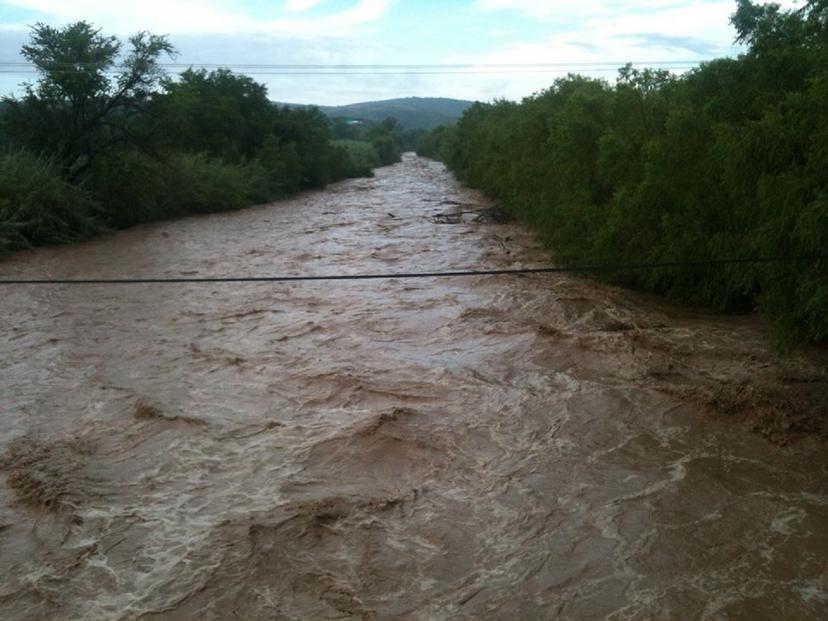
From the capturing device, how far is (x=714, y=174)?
1150 cm

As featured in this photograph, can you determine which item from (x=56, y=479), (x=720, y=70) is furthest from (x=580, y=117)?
(x=56, y=479)

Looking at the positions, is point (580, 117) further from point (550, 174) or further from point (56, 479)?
point (56, 479)

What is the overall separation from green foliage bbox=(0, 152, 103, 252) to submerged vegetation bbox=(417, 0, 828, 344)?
572 inches

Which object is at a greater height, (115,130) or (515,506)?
(115,130)

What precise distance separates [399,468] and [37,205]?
19399 mm

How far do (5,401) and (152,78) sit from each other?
20.6m

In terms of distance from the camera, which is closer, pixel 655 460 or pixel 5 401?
pixel 655 460

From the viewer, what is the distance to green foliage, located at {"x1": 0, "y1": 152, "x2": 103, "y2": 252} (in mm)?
21781

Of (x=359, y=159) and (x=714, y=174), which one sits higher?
(x=714, y=174)

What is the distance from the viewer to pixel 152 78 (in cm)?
2700

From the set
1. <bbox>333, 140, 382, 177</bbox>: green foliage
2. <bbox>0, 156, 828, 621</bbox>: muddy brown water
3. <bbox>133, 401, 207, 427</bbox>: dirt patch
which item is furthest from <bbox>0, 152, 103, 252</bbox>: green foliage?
<bbox>333, 140, 382, 177</bbox>: green foliage

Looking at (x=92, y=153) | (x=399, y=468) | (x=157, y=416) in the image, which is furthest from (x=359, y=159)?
(x=399, y=468)

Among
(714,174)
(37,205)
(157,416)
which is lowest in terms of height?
(157,416)

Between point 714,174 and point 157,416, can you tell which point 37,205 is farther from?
point 714,174
